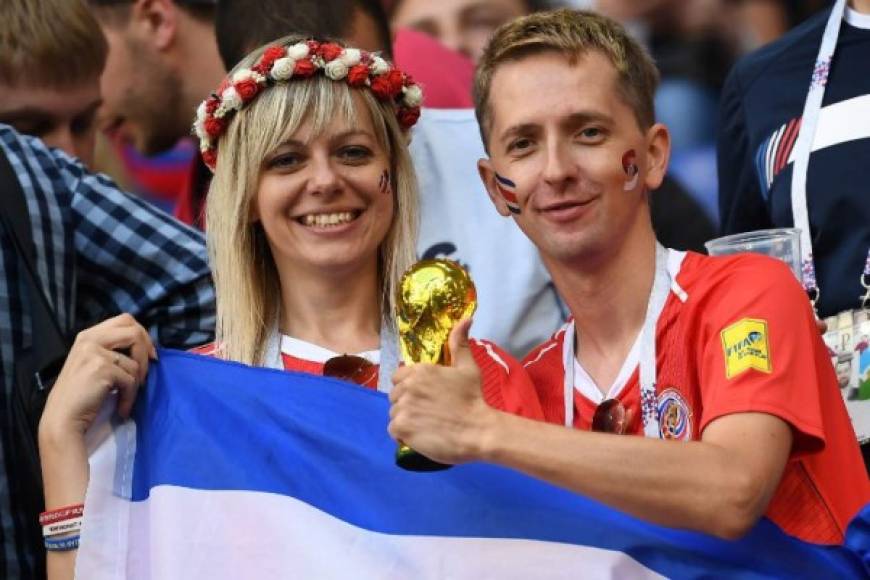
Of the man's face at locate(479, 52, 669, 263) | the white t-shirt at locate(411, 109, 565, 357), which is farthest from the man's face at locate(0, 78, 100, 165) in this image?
the man's face at locate(479, 52, 669, 263)

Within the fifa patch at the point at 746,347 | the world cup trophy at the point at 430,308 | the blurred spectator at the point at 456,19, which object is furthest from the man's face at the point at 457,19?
the world cup trophy at the point at 430,308

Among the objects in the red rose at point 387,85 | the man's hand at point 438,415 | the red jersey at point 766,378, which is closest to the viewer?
the man's hand at point 438,415

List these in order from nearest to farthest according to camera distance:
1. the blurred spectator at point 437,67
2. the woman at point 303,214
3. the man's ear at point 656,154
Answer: the man's ear at point 656,154, the woman at point 303,214, the blurred spectator at point 437,67

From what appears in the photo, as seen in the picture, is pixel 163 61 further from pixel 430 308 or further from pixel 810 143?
pixel 430 308

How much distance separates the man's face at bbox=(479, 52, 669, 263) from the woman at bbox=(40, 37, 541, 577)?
1.18 ft

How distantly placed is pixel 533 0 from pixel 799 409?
8.61 feet

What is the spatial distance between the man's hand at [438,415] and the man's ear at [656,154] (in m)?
0.88

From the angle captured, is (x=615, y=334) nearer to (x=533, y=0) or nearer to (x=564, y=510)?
(x=564, y=510)

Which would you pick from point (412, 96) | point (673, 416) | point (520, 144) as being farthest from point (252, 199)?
point (673, 416)

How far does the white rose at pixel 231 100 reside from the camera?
13.8 ft

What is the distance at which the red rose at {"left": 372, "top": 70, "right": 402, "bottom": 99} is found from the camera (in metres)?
4.23

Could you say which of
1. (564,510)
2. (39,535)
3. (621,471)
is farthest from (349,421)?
(39,535)

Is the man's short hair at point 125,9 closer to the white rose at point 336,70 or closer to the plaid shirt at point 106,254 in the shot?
the plaid shirt at point 106,254

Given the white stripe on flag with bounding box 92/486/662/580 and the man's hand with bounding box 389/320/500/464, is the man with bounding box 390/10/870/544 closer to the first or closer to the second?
the man's hand with bounding box 389/320/500/464
